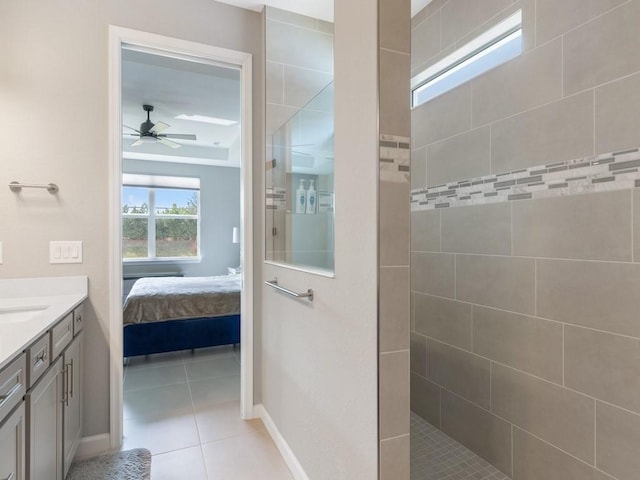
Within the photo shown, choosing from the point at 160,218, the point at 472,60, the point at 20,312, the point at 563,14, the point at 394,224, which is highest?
the point at 472,60

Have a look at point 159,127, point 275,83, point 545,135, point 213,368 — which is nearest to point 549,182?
point 545,135

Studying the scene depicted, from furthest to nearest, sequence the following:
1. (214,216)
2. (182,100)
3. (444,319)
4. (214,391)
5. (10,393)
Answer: (214,216), (182,100), (214,391), (444,319), (10,393)

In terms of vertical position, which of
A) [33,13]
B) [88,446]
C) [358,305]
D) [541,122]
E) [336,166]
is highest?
[33,13]

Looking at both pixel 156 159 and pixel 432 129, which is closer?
pixel 432 129

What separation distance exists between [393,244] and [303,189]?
2.91ft

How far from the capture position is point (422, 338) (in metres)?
2.41

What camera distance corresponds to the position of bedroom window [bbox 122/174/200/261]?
6117 mm

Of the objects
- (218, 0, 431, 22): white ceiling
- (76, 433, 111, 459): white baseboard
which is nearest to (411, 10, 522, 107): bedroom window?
(218, 0, 431, 22): white ceiling

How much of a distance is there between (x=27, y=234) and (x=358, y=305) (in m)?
1.89

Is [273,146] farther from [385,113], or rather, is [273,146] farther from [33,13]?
[33,13]

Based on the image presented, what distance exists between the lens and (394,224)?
1.15 m

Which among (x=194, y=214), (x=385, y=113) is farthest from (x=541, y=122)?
(x=194, y=214)

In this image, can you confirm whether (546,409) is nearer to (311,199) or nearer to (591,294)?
(591,294)

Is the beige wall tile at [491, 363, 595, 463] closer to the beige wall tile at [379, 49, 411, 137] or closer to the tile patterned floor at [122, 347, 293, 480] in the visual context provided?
the tile patterned floor at [122, 347, 293, 480]
